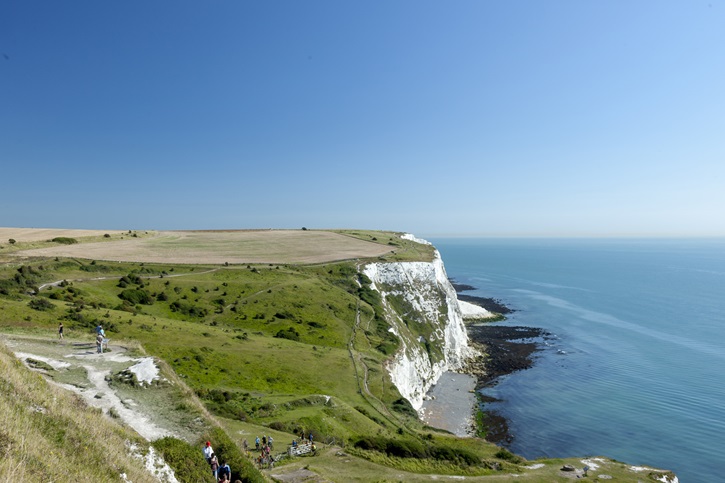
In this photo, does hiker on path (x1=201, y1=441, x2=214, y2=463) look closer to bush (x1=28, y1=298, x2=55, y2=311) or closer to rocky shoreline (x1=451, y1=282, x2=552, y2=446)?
bush (x1=28, y1=298, x2=55, y2=311)

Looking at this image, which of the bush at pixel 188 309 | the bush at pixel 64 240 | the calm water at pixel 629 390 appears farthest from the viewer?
the bush at pixel 64 240

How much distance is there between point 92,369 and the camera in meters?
24.8

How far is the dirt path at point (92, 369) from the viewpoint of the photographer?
64.0 feet

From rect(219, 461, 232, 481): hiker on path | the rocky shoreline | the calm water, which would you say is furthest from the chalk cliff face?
rect(219, 461, 232, 481): hiker on path

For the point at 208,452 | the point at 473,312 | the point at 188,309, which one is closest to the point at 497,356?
the point at 473,312

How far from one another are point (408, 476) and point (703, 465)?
157ft

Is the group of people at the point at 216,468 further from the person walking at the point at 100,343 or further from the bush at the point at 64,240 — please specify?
the bush at the point at 64,240

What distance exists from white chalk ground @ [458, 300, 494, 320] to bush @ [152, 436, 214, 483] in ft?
418

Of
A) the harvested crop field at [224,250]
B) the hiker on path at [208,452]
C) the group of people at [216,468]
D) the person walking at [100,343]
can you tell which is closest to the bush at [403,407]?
the person walking at [100,343]

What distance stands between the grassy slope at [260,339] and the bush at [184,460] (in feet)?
40.7

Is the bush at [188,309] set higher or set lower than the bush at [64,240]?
lower

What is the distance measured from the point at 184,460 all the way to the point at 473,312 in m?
135

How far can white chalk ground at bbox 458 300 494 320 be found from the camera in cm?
13662

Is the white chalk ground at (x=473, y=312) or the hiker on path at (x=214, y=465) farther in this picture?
the white chalk ground at (x=473, y=312)
